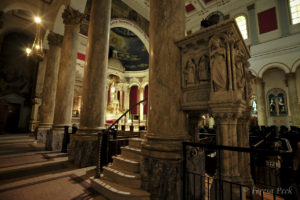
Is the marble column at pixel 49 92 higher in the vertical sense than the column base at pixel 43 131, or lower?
higher

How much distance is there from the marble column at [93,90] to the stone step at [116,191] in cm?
135

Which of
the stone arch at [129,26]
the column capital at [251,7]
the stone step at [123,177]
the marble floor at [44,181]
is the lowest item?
the marble floor at [44,181]

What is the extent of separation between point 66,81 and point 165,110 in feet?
16.0

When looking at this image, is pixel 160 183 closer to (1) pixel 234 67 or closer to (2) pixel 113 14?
(1) pixel 234 67

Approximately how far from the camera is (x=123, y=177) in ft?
8.48

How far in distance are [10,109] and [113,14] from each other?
1213 cm

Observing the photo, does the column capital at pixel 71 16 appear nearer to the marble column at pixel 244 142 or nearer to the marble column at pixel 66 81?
the marble column at pixel 66 81

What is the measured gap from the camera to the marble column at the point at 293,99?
11945 mm

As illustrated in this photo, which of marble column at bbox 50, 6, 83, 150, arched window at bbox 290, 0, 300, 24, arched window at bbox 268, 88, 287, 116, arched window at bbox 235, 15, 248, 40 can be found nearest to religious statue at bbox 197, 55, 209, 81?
marble column at bbox 50, 6, 83, 150

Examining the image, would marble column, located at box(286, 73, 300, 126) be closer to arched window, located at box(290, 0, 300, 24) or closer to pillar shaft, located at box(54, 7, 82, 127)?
arched window, located at box(290, 0, 300, 24)

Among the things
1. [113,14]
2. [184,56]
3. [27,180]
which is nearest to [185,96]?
[184,56]

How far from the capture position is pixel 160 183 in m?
2.21

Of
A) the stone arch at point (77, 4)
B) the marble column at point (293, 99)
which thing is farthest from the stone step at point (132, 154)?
the marble column at point (293, 99)

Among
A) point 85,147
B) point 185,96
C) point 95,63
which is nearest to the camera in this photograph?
point 185,96
